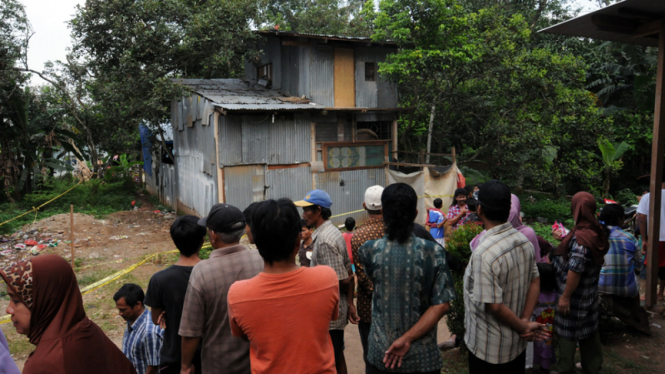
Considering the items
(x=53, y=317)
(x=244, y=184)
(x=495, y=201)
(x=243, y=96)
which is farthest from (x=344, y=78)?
(x=53, y=317)

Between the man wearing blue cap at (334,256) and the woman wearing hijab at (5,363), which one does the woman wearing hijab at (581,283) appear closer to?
the man wearing blue cap at (334,256)

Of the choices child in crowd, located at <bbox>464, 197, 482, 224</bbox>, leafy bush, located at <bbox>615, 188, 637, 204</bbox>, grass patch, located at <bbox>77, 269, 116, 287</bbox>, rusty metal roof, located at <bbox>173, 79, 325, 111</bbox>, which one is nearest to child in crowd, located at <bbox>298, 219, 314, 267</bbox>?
child in crowd, located at <bbox>464, 197, 482, 224</bbox>

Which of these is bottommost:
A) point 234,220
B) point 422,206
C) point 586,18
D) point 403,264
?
point 422,206

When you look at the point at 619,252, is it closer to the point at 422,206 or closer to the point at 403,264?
the point at 403,264

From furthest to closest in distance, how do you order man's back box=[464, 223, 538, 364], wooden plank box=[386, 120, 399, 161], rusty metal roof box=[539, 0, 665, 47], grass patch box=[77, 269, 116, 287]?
wooden plank box=[386, 120, 399, 161], grass patch box=[77, 269, 116, 287], rusty metal roof box=[539, 0, 665, 47], man's back box=[464, 223, 538, 364]

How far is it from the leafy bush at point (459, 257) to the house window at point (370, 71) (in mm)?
10200

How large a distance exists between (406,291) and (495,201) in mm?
873

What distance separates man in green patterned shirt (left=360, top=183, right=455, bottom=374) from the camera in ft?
8.41

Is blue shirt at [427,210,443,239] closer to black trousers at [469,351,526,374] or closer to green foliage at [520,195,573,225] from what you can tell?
black trousers at [469,351,526,374]

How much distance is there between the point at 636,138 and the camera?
1612 cm

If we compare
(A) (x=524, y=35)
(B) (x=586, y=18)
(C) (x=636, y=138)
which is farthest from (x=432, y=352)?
(C) (x=636, y=138)

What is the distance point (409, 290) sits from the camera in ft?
8.45

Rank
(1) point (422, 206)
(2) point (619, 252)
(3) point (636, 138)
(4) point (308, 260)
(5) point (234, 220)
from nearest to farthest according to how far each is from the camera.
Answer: (5) point (234, 220), (4) point (308, 260), (2) point (619, 252), (1) point (422, 206), (3) point (636, 138)

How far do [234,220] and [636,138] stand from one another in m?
17.6
